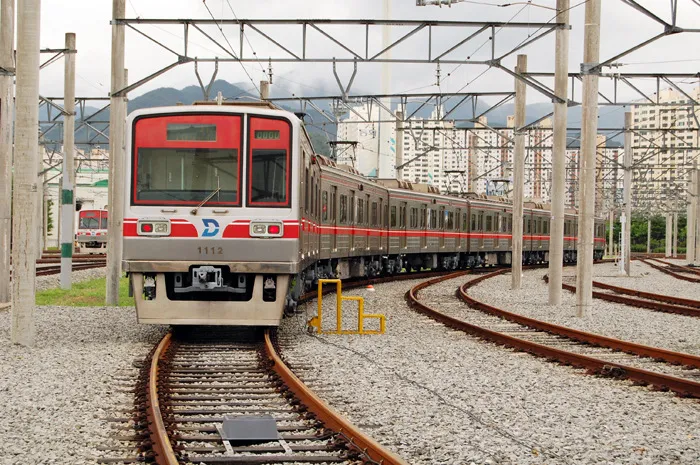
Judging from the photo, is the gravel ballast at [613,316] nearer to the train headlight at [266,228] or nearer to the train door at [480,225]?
the train headlight at [266,228]

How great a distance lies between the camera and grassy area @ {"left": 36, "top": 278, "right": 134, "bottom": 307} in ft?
64.5

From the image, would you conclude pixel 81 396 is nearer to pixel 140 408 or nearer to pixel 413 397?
pixel 140 408

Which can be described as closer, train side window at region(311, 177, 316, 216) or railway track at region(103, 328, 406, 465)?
railway track at region(103, 328, 406, 465)

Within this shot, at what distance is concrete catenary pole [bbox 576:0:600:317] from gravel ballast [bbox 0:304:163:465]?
7982 mm

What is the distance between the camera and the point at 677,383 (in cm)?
927

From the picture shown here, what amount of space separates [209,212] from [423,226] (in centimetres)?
2194

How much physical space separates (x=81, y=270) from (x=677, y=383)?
26452 millimetres

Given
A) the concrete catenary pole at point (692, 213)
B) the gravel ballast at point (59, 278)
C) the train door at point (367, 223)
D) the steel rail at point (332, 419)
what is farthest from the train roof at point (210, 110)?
the concrete catenary pole at point (692, 213)

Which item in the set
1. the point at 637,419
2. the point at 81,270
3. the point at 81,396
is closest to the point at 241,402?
the point at 81,396

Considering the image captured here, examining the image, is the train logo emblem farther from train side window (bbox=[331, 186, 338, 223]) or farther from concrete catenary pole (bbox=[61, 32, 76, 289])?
concrete catenary pole (bbox=[61, 32, 76, 289])

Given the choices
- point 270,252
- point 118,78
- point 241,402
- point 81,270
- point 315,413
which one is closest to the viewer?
point 315,413

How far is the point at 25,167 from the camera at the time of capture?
12477 mm

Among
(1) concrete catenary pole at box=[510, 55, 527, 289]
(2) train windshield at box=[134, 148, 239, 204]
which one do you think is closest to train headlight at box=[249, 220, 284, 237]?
(2) train windshield at box=[134, 148, 239, 204]

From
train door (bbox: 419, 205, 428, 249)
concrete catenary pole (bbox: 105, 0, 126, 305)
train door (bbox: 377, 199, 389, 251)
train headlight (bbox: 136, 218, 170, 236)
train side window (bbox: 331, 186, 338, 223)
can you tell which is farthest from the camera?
train door (bbox: 419, 205, 428, 249)
